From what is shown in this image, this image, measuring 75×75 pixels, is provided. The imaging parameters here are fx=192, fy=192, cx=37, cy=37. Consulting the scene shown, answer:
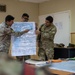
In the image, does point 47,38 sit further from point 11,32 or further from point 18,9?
point 18,9

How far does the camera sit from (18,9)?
6.30m

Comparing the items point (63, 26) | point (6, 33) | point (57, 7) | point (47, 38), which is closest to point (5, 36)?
point (6, 33)

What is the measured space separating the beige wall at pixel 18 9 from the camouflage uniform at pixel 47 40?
2.28 m

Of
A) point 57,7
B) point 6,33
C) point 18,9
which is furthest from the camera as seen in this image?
point 18,9

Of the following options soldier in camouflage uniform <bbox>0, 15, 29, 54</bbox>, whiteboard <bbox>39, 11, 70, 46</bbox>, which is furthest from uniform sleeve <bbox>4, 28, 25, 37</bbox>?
whiteboard <bbox>39, 11, 70, 46</bbox>

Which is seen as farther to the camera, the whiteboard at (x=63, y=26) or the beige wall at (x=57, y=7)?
the whiteboard at (x=63, y=26)

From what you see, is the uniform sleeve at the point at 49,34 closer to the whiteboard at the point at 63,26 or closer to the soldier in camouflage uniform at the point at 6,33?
the soldier in camouflage uniform at the point at 6,33

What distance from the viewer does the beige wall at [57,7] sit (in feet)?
18.0

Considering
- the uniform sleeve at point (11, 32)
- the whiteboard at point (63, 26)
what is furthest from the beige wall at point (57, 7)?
the uniform sleeve at point (11, 32)

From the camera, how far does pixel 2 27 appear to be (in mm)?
3480

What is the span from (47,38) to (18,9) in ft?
8.58

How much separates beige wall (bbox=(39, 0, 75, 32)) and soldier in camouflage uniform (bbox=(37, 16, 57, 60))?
5.11 ft

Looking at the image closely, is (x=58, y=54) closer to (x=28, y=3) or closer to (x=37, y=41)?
(x=37, y=41)

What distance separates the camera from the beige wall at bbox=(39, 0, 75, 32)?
5473 millimetres
